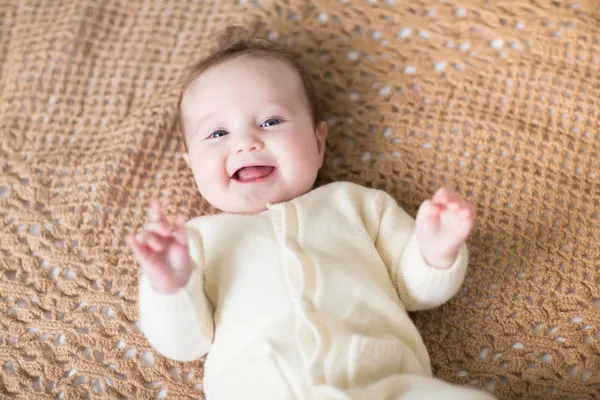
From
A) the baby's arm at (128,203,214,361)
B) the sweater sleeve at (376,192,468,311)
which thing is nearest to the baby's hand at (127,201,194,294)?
the baby's arm at (128,203,214,361)

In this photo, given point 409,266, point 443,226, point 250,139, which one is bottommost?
point 409,266

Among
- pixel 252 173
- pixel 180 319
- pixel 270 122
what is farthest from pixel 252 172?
pixel 180 319

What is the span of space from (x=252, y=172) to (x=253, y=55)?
0.86ft

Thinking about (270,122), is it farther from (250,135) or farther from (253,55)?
(253,55)

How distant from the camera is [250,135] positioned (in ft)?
4.06

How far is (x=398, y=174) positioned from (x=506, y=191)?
0.23 m

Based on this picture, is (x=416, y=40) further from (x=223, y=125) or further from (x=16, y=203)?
(x=16, y=203)

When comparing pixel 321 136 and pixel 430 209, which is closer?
pixel 430 209

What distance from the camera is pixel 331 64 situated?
154cm

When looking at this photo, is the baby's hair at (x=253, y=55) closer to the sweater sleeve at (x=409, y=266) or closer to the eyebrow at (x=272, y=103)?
the eyebrow at (x=272, y=103)

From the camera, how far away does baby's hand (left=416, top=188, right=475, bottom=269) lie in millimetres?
1045

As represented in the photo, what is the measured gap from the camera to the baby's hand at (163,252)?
1.02m

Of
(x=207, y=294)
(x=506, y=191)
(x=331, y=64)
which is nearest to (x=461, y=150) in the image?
(x=506, y=191)

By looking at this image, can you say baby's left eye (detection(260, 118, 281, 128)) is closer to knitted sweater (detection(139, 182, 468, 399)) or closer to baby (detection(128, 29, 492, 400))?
baby (detection(128, 29, 492, 400))
